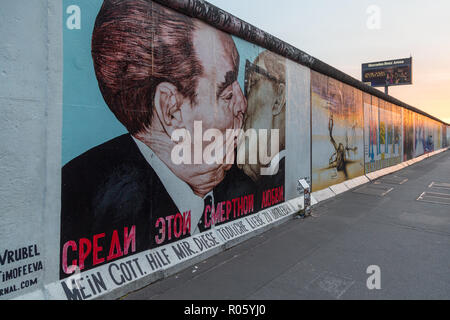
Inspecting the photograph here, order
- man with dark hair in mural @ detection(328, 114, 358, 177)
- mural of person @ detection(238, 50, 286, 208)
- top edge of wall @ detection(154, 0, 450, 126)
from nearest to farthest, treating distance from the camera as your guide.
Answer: top edge of wall @ detection(154, 0, 450, 126)
mural of person @ detection(238, 50, 286, 208)
man with dark hair in mural @ detection(328, 114, 358, 177)

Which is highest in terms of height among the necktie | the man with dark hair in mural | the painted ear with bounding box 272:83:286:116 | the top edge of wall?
the top edge of wall

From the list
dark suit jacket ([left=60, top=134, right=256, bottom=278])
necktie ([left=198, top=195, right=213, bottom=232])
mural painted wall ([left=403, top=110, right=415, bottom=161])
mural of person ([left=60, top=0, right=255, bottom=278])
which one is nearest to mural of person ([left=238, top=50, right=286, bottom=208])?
mural of person ([left=60, top=0, right=255, bottom=278])

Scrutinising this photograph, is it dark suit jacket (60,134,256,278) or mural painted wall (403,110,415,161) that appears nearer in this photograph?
dark suit jacket (60,134,256,278)

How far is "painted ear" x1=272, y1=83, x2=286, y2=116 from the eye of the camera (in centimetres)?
819

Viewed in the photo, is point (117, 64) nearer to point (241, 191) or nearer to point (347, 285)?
point (241, 191)

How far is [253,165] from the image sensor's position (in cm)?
743

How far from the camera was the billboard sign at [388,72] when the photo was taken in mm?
39312

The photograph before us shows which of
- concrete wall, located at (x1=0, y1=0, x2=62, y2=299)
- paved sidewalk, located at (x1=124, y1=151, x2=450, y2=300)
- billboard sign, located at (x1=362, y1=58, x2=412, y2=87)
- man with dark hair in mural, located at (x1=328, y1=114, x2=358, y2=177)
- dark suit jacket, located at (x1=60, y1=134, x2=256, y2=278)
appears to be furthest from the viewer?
billboard sign, located at (x1=362, y1=58, x2=412, y2=87)

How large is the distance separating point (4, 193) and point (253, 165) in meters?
5.21

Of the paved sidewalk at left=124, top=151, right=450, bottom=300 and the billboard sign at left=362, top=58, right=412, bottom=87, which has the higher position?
the billboard sign at left=362, top=58, right=412, bottom=87

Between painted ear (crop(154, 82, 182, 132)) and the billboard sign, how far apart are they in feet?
139

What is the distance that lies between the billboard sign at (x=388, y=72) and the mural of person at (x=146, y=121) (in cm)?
4133

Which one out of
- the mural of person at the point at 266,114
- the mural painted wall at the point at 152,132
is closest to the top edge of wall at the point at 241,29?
the mural painted wall at the point at 152,132

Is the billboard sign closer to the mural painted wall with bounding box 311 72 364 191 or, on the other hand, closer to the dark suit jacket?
the mural painted wall with bounding box 311 72 364 191
